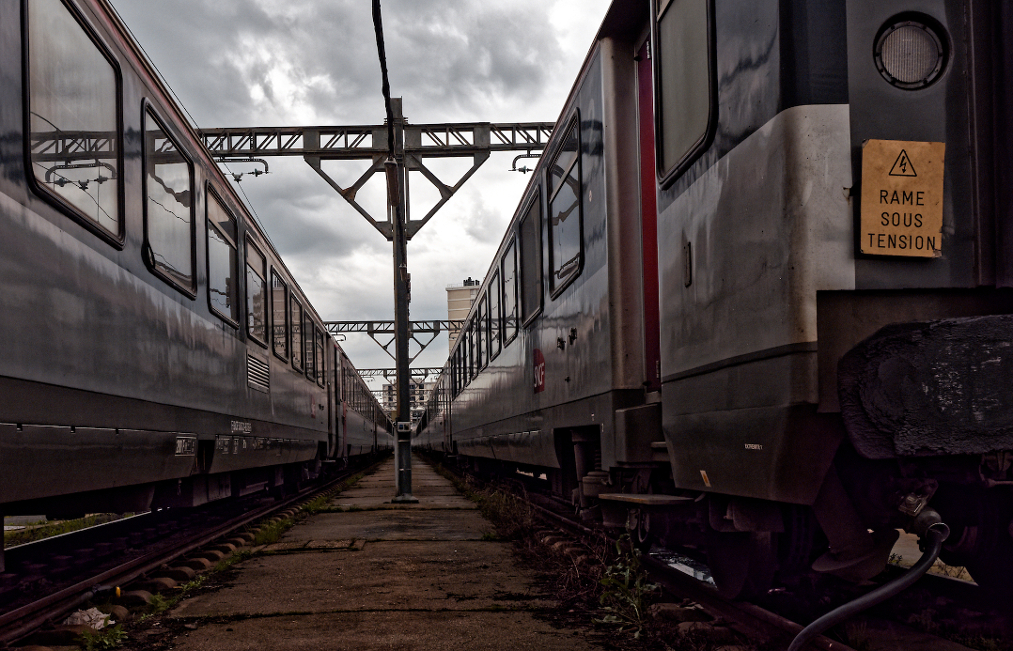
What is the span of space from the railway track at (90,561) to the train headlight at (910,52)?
4236 mm

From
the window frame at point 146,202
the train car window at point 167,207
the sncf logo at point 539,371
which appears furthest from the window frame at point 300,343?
the train car window at point 167,207

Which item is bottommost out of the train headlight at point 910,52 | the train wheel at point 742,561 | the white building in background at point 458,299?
the train wheel at point 742,561

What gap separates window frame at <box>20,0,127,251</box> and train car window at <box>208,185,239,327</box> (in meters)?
2.36

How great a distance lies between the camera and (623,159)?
5426mm

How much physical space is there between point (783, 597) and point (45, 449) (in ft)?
A: 11.4

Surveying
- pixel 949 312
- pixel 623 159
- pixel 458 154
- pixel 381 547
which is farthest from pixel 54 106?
pixel 458 154

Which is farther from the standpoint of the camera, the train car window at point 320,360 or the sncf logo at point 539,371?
the train car window at point 320,360

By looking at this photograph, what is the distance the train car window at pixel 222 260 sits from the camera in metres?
7.90

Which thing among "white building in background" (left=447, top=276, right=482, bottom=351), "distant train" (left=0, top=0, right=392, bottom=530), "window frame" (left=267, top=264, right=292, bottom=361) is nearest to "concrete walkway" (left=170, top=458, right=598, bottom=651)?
"distant train" (left=0, top=0, right=392, bottom=530)

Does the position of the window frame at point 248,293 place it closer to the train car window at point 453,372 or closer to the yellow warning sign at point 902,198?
the yellow warning sign at point 902,198

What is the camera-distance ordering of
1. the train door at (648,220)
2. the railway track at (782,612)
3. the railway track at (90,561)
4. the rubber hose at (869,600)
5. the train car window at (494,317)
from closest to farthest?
the rubber hose at (869,600)
the railway track at (782,612)
the railway track at (90,561)
the train door at (648,220)
the train car window at (494,317)

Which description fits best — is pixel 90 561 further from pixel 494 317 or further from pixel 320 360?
pixel 320 360

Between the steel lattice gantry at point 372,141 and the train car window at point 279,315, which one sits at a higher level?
the steel lattice gantry at point 372,141

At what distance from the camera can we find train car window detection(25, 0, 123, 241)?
4223 millimetres
